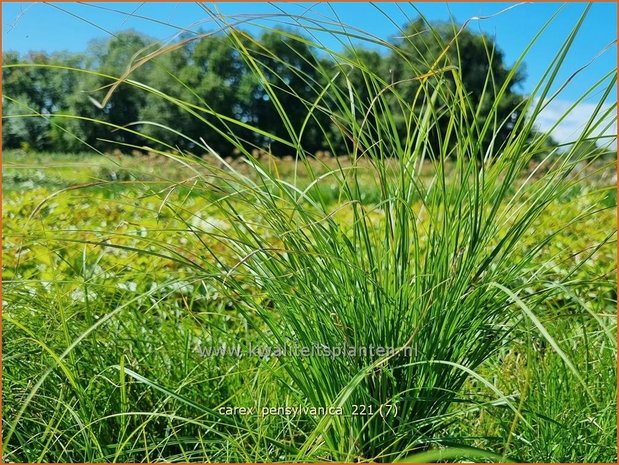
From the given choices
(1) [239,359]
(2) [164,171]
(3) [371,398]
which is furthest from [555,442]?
(2) [164,171]

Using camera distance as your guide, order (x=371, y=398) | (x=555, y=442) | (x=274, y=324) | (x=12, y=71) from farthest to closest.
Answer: (x=12, y=71) → (x=555, y=442) → (x=274, y=324) → (x=371, y=398)

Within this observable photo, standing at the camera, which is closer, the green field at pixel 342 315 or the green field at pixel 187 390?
the green field at pixel 342 315

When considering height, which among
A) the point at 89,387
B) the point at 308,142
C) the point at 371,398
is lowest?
the point at 89,387

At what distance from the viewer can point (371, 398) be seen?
144 centimetres

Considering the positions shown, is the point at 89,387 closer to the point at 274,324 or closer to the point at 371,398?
the point at 274,324

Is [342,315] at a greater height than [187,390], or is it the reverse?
[342,315]

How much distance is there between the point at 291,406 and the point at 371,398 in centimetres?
36

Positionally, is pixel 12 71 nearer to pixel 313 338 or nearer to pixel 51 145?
pixel 51 145

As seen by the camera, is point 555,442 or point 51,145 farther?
point 51,145

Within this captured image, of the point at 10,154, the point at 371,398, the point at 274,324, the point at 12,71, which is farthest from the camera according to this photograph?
the point at 10,154

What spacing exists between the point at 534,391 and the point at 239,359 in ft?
2.82

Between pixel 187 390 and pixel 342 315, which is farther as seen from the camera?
pixel 187 390

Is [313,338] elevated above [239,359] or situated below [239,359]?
above

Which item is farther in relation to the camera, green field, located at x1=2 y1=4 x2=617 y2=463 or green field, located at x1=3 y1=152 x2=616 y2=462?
green field, located at x1=3 y1=152 x2=616 y2=462
